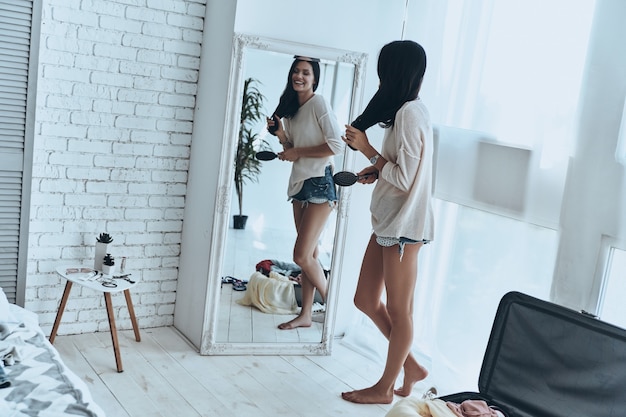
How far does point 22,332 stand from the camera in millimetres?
2596

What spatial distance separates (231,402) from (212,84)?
154 centimetres

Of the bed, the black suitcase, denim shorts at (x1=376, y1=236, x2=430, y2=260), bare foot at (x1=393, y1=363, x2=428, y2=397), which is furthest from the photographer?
bare foot at (x1=393, y1=363, x2=428, y2=397)

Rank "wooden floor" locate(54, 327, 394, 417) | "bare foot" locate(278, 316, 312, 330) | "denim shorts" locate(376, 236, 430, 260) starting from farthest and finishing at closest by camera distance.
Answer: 1. "bare foot" locate(278, 316, 312, 330)
2. "denim shorts" locate(376, 236, 430, 260)
3. "wooden floor" locate(54, 327, 394, 417)

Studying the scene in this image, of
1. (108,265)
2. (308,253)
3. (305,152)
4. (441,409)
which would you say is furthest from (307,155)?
(441,409)

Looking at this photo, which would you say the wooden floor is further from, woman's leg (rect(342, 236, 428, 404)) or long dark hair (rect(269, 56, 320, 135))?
long dark hair (rect(269, 56, 320, 135))

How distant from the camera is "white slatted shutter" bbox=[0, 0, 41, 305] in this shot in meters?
3.16

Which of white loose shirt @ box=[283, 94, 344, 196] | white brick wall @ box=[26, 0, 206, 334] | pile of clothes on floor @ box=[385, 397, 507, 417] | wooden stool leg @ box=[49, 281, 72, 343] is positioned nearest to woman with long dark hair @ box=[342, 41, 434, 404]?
white loose shirt @ box=[283, 94, 344, 196]

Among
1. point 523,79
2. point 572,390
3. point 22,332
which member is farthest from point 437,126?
point 22,332

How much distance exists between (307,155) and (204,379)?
1.15 m

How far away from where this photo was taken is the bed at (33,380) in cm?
208

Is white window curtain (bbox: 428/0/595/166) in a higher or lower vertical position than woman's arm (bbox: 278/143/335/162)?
higher

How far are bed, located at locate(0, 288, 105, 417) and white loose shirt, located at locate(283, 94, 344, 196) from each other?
1.39 m

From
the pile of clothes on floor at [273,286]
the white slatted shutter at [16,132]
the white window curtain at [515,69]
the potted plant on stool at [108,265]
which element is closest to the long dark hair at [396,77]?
the white window curtain at [515,69]

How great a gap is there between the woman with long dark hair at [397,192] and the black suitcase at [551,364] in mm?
624
